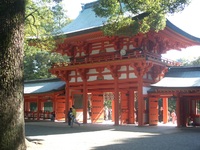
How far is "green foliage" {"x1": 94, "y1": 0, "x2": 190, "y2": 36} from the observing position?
1105cm

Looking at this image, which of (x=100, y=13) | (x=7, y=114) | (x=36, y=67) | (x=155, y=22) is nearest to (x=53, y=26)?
(x=100, y=13)

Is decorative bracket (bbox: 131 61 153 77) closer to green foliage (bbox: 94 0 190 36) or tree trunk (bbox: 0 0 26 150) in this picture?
green foliage (bbox: 94 0 190 36)

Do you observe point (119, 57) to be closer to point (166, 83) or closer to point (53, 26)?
point (166, 83)

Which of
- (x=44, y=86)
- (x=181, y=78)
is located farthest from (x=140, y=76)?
(x=44, y=86)

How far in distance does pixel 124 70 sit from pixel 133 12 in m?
9.34

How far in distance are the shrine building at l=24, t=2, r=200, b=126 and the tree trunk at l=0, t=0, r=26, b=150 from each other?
485 inches

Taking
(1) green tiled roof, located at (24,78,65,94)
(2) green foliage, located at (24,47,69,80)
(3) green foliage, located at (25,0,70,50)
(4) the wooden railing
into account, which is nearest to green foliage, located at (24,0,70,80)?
(3) green foliage, located at (25,0,70,50)

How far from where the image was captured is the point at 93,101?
23094 mm

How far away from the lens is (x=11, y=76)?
215 inches

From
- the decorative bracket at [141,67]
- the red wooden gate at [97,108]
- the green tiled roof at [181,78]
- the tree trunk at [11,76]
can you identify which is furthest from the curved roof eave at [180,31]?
the tree trunk at [11,76]

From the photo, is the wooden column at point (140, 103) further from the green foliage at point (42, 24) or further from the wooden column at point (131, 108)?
the green foliage at point (42, 24)

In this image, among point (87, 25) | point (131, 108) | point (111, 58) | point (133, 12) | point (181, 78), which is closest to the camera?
point (133, 12)

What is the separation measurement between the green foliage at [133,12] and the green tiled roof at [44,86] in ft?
49.1

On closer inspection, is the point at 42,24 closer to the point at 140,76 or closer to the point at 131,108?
the point at 140,76
